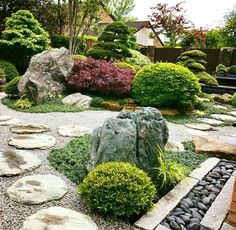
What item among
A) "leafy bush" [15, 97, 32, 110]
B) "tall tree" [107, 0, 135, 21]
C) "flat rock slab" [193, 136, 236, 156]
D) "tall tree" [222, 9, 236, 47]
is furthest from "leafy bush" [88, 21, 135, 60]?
"tall tree" [107, 0, 135, 21]

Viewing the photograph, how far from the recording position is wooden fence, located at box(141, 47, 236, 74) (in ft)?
46.5

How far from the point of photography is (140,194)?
7.00 feet

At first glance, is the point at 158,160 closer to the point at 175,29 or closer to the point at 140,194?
the point at 140,194

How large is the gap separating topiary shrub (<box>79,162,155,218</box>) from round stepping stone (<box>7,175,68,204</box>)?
31cm

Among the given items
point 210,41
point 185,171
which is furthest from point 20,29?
point 210,41

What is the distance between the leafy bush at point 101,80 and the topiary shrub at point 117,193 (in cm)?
485

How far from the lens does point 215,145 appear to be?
3.96 m

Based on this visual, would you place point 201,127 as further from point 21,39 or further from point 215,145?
point 21,39

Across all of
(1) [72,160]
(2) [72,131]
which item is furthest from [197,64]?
(1) [72,160]

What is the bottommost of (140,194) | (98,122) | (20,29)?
(98,122)

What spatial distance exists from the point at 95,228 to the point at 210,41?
1789 cm

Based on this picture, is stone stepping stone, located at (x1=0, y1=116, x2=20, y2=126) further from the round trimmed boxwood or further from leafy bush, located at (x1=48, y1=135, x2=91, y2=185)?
the round trimmed boxwood

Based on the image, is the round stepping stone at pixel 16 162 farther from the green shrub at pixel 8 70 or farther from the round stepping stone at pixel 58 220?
the green shrub at pixel 8 70

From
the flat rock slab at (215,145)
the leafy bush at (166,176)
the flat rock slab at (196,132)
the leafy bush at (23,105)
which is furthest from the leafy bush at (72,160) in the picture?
the leafy bush at (23,105)
